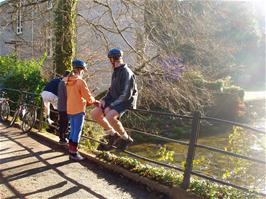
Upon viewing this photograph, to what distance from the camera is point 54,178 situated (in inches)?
230

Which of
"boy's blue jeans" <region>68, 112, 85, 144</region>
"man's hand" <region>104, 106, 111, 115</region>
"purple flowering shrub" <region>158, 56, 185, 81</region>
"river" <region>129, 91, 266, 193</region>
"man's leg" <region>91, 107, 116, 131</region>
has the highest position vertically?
"purple flowering shrub" <region>158, 56, 185, 81</region>

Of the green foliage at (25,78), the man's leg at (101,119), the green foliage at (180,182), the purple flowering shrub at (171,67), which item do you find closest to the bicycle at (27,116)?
the green foliage at (25,78)

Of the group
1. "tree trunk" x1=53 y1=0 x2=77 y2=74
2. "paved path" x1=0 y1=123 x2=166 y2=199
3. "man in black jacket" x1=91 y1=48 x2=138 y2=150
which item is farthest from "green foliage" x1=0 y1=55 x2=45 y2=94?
"man in black jacket" x1=91 y1=48 x2=138 y2=150

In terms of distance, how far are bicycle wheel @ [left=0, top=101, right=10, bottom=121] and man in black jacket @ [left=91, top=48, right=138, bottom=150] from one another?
6.55m

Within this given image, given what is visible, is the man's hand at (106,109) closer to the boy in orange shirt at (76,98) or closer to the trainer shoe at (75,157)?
the boy in orange shirt at (76,98)

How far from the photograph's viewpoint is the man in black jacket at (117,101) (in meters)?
5.73

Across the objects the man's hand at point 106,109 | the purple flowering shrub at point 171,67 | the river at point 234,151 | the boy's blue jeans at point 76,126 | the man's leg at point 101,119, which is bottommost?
the river at point 234,151

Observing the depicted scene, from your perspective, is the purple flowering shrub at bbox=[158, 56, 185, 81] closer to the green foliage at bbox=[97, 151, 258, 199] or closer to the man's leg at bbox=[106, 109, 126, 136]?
the green foliage at bbox=[97, 151, 258, 199]

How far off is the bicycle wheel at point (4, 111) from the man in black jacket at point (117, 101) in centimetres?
655

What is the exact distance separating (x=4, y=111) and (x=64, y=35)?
120 inches

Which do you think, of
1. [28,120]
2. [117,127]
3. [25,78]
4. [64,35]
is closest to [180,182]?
[117,127]

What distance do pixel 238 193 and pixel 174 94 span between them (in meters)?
7.70

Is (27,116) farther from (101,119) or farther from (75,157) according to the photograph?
(101,119)

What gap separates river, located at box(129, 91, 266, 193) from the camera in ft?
19.9
